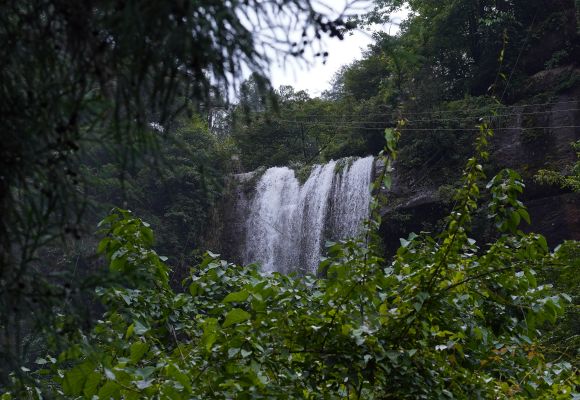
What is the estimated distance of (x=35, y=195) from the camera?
1.29 m

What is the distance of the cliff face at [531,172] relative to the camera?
633 inches

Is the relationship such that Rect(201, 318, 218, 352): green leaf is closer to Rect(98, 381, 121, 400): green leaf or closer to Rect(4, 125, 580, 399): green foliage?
Rect(4, 125, 580, 399): green foliage

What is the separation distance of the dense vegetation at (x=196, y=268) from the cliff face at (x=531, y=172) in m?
13.3

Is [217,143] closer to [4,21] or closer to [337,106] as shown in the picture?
[337,106]

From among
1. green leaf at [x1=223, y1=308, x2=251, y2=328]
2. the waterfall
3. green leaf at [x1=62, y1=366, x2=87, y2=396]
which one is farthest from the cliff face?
green leaf at [x1=62, y1=366, x2=87, y2=396]

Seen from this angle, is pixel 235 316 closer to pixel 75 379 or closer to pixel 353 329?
pixel 353 329

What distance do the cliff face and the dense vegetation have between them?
13.3m

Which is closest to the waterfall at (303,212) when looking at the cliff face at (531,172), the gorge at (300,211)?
the gorge at (300,211)

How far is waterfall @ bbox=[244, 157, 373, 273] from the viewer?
64.0ft

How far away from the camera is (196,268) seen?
12.1ft

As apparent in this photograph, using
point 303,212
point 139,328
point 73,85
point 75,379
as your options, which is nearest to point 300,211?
point 303,212

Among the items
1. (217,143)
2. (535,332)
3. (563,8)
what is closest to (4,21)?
(535,332)

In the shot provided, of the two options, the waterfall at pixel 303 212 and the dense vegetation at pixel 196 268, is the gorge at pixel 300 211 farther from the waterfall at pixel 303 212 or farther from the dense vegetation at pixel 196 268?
the dense vegetation at pixel 196 268

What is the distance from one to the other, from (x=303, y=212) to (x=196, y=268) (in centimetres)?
1708
